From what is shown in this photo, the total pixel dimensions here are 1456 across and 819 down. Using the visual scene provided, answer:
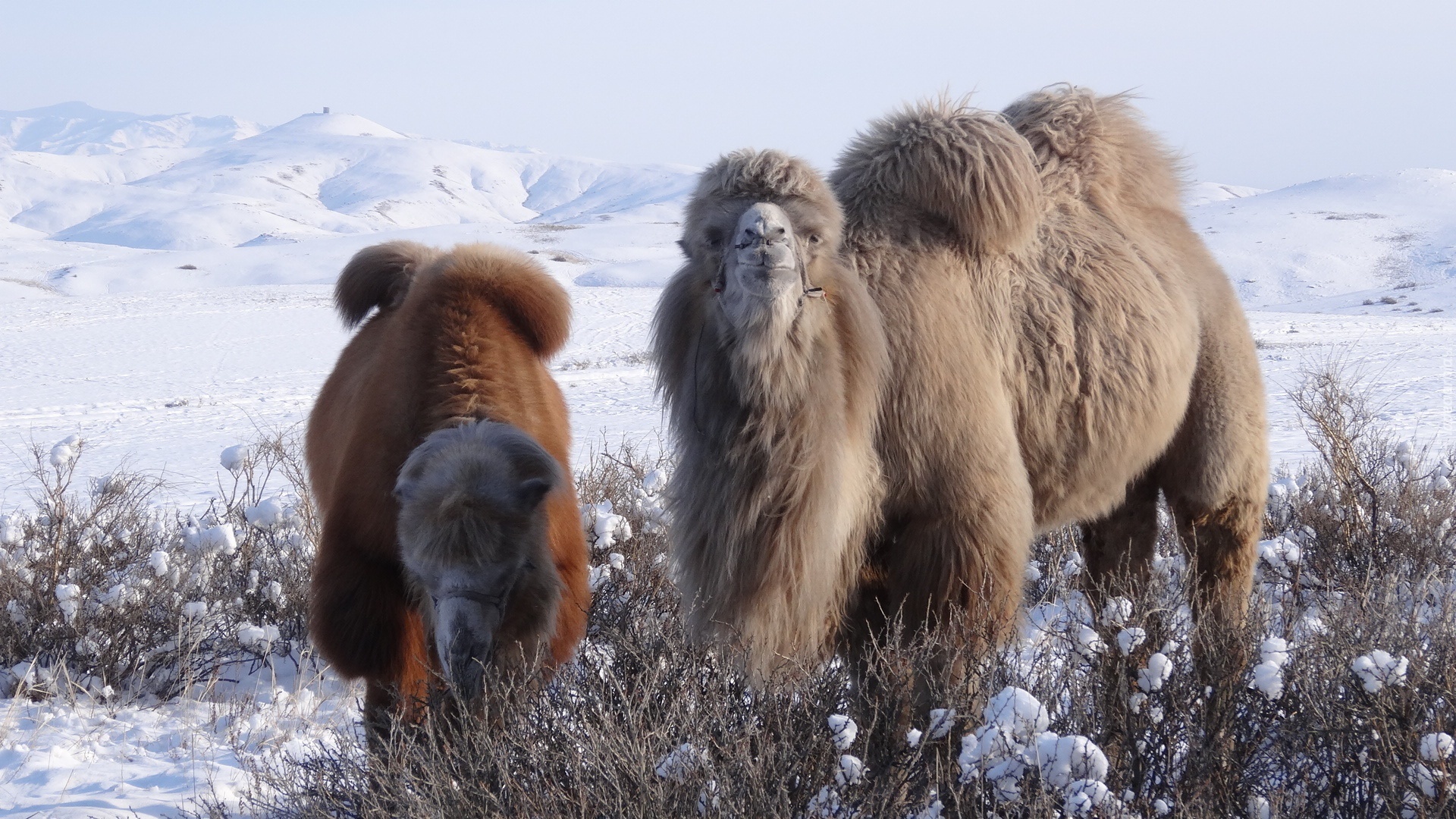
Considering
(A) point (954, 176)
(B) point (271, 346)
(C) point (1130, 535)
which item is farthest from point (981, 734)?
(B) point (271, 346)

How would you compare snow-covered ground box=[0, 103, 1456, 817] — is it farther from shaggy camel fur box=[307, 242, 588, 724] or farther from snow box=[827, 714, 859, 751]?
snow box=[827, 714, 859, 751]

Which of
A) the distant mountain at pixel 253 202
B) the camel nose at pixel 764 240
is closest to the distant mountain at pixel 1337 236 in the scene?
the camel nose at pixel 764 240

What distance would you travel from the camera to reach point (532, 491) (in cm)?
375

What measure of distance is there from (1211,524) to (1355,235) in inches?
2198

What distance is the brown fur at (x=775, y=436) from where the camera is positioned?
353cm

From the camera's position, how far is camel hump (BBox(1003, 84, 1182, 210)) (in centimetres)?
501

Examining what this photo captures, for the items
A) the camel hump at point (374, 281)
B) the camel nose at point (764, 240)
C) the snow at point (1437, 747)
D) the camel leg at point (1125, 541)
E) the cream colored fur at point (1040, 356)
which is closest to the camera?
the snow at point (1437, 747)

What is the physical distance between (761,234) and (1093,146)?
2360 millimetres

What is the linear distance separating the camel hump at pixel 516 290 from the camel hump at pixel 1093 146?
206 centimetres

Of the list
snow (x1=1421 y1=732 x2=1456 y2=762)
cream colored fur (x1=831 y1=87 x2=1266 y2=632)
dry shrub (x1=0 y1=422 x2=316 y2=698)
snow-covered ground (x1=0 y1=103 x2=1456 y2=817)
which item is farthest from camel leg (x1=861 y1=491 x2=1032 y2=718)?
dry shrub (x1=0 y1=422 x2=316 y2=698)

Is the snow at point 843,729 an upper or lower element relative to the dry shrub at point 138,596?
upper

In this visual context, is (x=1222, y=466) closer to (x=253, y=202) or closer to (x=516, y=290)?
(x=516, y=290)

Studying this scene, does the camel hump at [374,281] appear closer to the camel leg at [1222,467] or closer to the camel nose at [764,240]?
the camel nose at [764,240]

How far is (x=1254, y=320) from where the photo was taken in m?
29.4
